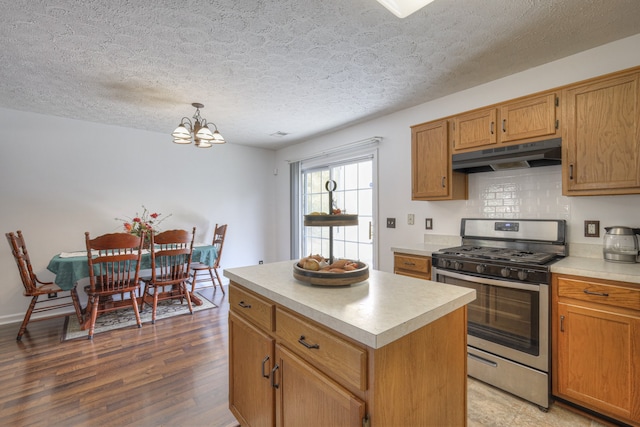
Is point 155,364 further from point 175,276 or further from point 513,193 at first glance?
point 513,193

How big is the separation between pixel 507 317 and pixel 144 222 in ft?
13.6

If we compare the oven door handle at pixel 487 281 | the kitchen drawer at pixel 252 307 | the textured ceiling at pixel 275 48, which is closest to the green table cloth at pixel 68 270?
the textured ceiling at pixel 275 48

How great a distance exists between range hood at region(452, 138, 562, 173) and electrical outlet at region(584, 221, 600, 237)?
1.62ft

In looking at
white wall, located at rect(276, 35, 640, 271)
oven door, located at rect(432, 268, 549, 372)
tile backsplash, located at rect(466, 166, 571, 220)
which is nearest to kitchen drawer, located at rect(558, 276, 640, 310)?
oven door, located at rect(432, 268, 549, 372)

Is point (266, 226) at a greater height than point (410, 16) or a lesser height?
lesser

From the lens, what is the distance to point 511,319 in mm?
1984

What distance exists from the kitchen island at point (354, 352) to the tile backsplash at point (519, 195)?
162 centimetres

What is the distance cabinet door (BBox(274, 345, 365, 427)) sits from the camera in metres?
0.92

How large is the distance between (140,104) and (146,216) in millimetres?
1648

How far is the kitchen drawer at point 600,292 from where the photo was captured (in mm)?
1571

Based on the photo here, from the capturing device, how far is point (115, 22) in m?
1.81

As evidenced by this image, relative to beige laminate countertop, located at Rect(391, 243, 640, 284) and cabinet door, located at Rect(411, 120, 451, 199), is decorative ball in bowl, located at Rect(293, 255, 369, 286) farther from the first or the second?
cabinet door, located at Rect(411, 120, 451, 199)

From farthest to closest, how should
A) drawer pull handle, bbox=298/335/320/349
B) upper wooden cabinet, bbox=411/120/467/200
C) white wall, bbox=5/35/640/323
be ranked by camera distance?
upper wooden cabinet, bbox=411/120/467/200 → white wall, bbox=5/35/640/323 → drawer pull handle, bbox=298/335/320/349

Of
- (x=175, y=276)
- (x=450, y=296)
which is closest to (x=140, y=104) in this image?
(x=175, y=276)
